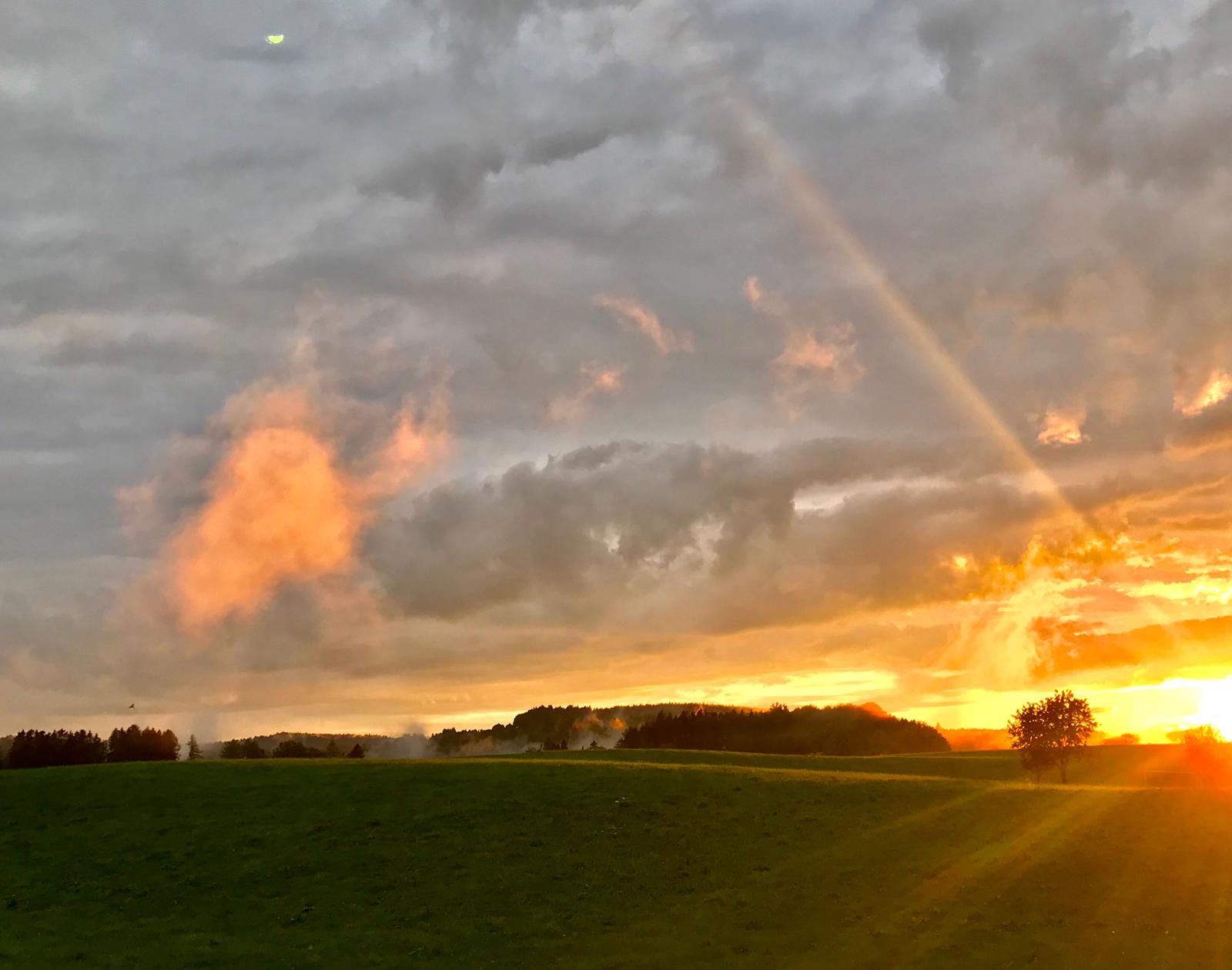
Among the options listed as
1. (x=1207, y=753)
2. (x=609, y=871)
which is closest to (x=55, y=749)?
(x=609, y=871)

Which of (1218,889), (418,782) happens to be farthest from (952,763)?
(1218,889)

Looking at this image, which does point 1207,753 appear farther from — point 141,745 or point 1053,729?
point 141,745

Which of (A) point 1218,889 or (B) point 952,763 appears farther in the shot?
(B) point 952,763

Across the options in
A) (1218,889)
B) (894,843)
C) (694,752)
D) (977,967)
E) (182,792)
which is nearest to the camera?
(977,967)

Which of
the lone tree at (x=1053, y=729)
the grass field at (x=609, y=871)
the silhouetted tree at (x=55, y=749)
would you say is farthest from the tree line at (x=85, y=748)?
the lone tree at (x=1053, y=729)

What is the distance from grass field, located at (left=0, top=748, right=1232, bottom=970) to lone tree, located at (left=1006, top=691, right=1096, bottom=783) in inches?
1335

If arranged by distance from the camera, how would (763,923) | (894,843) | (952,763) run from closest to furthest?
1. (763,923)
2. (894,843)
3. (952,763)

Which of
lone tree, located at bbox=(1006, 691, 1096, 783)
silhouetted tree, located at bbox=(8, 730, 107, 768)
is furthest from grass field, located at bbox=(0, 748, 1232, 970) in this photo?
silhouetted tree, located at bbox=(8, 730, 107, 768)

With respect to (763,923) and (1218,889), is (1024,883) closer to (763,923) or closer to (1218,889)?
(1218,889)

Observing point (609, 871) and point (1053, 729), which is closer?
point (609, 871)

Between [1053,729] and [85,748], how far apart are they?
133087 millimetres

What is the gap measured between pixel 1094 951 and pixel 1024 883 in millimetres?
9873

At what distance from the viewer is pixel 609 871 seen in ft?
207

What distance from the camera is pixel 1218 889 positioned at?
57188 millimetres
